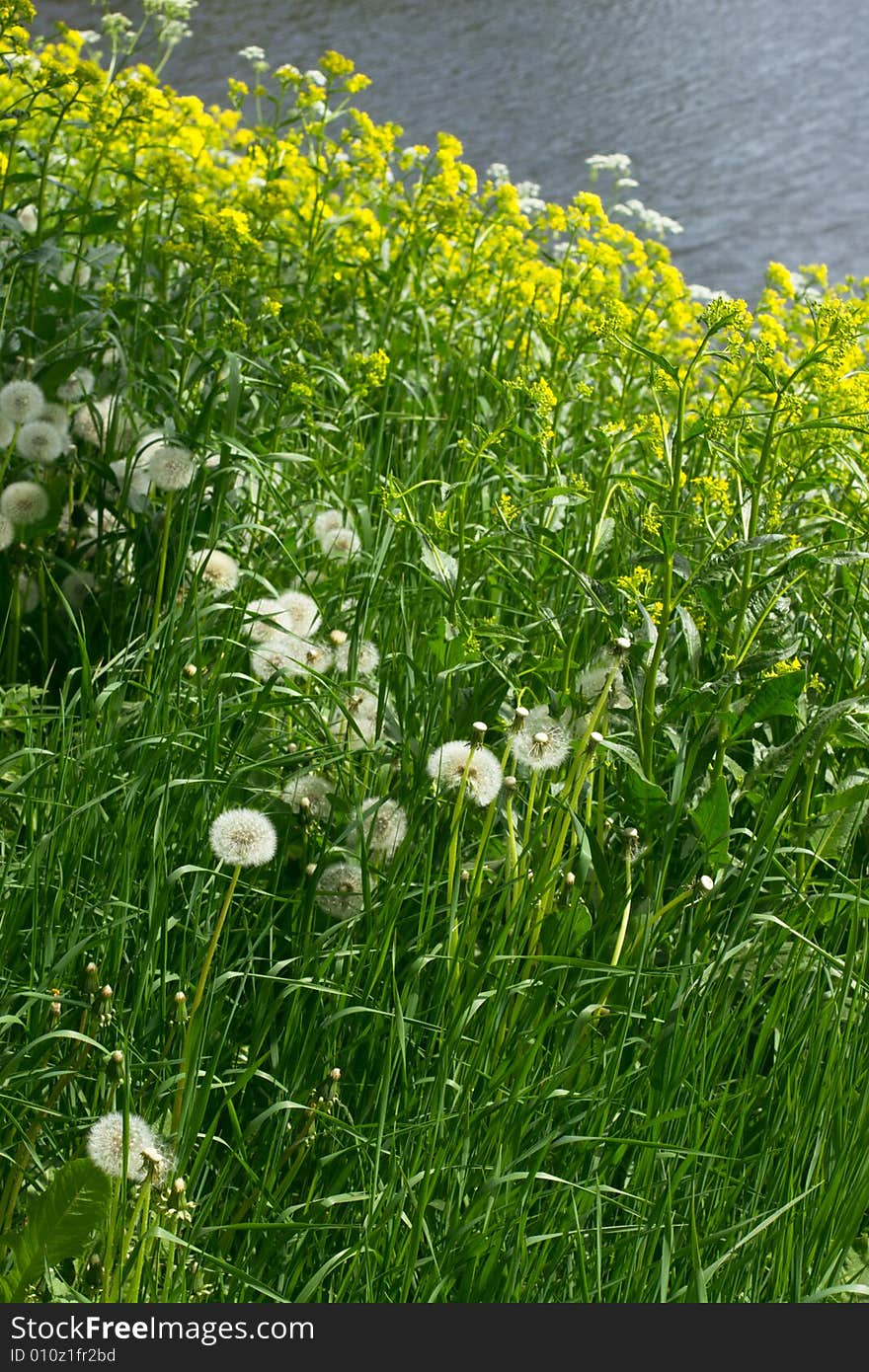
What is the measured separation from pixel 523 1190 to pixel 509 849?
454 millimetres

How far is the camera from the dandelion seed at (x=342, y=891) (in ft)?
6.50

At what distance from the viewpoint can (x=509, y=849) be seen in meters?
1.93

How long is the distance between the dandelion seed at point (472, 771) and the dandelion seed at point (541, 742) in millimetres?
39

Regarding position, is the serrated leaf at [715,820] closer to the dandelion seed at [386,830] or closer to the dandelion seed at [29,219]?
the dandelion seed at [386,830]

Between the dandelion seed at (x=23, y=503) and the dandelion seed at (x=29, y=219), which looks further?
the dandelion seed at (x=29, y=219)

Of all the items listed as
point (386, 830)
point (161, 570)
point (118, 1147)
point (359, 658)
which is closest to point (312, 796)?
point (386, 830)

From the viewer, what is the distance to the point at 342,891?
6.50 feet

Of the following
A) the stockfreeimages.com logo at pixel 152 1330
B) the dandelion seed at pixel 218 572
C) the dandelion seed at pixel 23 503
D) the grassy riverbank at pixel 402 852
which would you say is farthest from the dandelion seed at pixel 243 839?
the dandelion seed at pixel 23 503

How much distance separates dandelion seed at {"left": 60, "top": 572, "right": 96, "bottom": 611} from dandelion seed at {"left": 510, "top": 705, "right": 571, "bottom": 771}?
1.02 metres

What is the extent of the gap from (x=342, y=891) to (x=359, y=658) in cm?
49

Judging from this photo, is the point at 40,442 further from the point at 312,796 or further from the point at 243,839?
the point at 243,839

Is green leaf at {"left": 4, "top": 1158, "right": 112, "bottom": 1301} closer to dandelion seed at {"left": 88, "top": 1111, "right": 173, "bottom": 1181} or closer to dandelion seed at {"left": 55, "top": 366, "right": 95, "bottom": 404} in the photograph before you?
dandelion seed at {"left": 88, "top": 1111, "right": 173, "bottom": 1181}

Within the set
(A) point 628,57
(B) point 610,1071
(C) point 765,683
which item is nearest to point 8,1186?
(B) point 610,1071

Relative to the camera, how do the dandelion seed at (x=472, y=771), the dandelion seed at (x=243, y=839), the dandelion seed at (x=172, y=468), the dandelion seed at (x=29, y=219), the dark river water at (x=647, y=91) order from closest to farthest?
the dandelion seed at (x=243, y=839) < the dandelion seed at (x=472, y=771) < the dandelion seed at (x=172, y=468) < the dandelion seed at (x=29, y=219) < the dark river water at (x=647, y=91)
